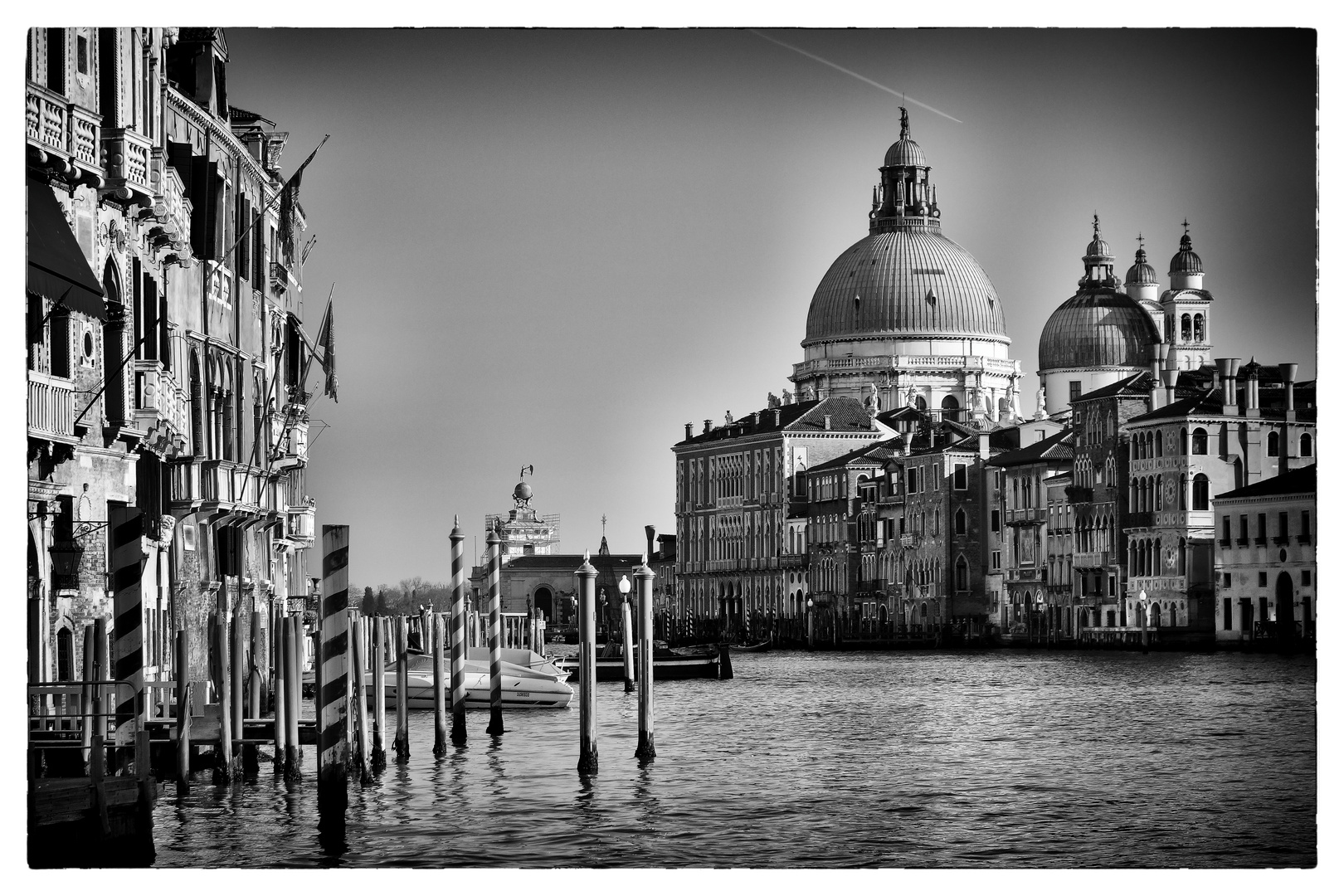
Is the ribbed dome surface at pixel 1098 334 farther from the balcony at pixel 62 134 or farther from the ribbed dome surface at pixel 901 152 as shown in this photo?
the balcony at pixel 62 134

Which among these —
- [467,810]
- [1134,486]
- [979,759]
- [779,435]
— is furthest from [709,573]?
[467,810]

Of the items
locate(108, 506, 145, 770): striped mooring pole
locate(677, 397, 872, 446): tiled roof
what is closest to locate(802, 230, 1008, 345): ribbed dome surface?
locate(677, 397, 872, 446): tiled roof

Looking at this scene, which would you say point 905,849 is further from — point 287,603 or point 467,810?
point 287,603

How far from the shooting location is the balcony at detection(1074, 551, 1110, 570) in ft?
163

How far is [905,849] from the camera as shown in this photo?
12.1m

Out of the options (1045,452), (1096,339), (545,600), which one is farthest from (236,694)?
(545,600)

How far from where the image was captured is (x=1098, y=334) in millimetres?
78625

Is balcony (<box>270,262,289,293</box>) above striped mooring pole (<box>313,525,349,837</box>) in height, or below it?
above

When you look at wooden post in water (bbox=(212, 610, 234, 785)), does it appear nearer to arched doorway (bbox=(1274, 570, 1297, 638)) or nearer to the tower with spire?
arched doorway (bbox=(1274, 570, 1297, 638))

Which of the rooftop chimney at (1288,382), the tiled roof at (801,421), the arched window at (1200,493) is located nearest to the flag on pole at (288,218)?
the rooftop chimney at (1288,382)

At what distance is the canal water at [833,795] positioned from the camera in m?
11.9

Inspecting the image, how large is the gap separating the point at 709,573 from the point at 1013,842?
214 ft

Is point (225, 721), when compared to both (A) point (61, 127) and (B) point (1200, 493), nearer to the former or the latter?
(A) point (61, 127)

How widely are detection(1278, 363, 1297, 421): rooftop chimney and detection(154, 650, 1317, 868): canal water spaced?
1.24 m
